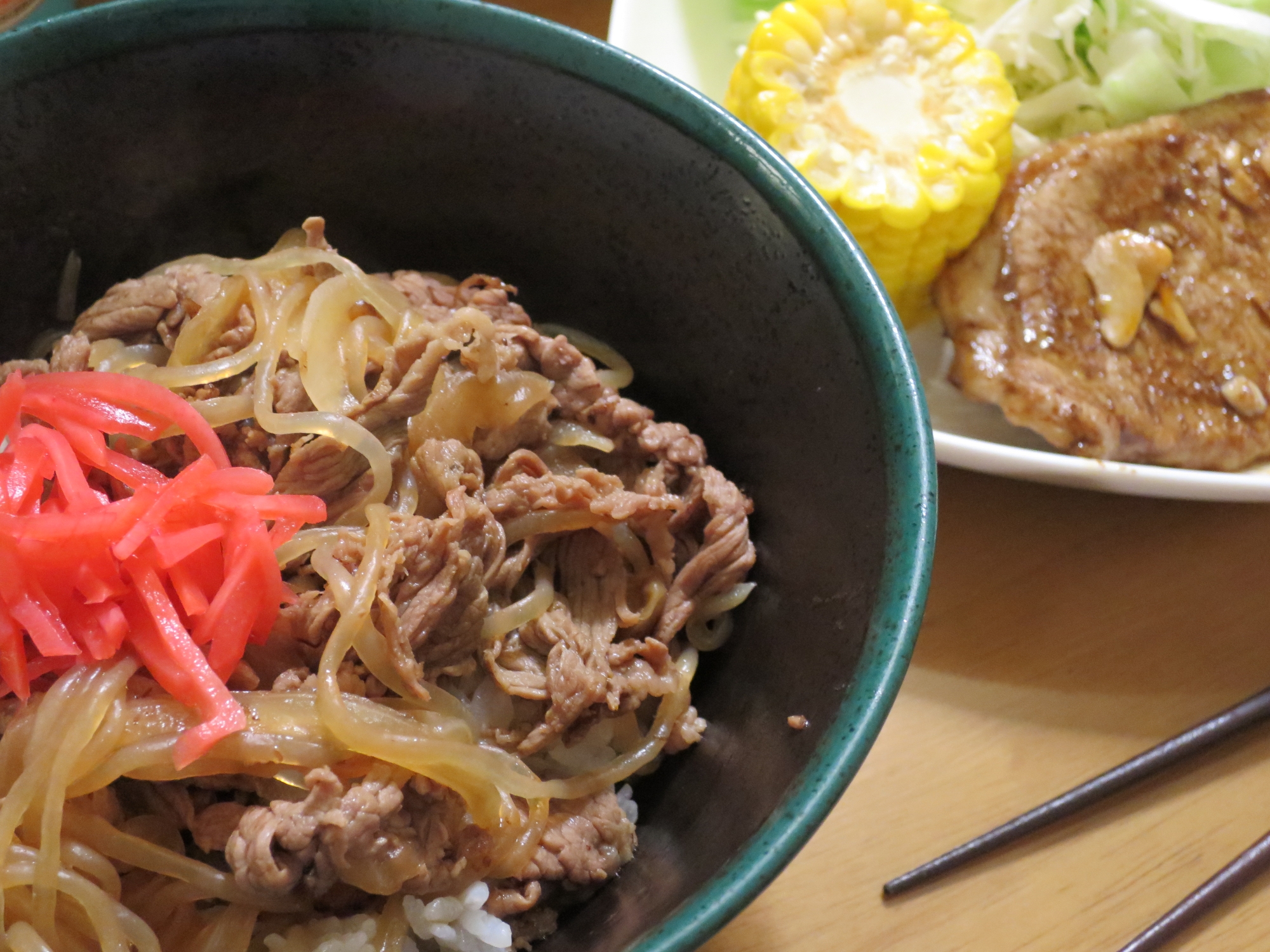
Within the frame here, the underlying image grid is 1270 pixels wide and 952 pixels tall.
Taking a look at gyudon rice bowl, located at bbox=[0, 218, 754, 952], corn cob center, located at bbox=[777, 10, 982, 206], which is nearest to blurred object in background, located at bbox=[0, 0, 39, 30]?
gyudon rice bowl, located at bbox=[0, 218, 754, 952]

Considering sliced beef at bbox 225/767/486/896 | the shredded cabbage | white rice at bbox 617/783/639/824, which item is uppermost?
the shredded cabbage

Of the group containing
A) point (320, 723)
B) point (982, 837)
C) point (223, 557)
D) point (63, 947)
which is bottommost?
point (982, 837)

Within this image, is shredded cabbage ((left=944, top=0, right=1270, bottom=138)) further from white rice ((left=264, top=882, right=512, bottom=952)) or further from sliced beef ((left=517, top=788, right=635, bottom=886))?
white rice ((left=264, top=882, right=512, bottom=952))

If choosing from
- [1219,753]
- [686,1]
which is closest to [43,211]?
[686,1]

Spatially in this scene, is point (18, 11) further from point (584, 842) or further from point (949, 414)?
point (949, 414)

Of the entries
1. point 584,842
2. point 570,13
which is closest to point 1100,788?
point 584,842

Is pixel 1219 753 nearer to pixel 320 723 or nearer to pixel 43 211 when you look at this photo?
pixel 320 723
